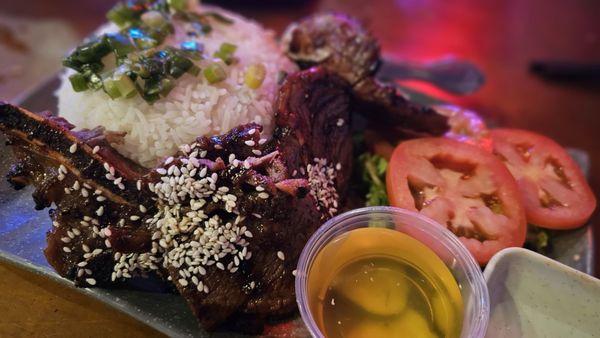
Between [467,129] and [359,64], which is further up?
[359,64]

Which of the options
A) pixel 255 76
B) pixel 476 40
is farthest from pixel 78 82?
pixel 476 40

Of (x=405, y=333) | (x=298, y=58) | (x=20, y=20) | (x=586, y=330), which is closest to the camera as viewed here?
(x=405, y=333)

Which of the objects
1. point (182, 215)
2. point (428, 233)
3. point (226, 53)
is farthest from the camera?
point (226, 53)

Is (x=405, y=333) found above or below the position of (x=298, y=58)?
below

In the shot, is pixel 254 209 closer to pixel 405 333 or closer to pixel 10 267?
pixel 405 333

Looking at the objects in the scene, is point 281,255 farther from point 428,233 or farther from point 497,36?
point 497,36

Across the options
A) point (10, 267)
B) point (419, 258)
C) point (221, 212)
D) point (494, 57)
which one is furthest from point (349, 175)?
point (494, 57)
